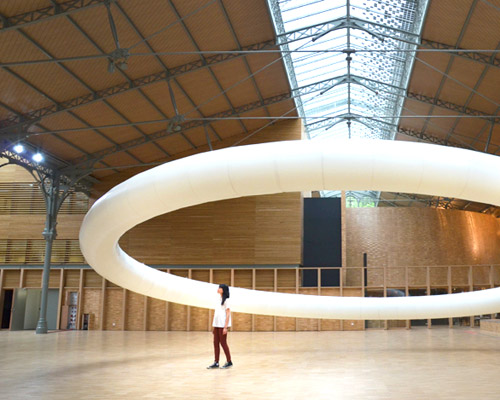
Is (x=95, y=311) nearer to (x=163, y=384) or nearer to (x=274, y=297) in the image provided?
(x=274, y=297)

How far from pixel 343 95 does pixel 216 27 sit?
1461cm

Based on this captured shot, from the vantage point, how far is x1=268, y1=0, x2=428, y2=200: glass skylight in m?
22.8

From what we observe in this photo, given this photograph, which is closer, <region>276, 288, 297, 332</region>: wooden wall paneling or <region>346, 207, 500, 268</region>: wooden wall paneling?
<region>276, 288, 297, 332</region>: wooden wall paneling

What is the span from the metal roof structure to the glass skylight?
3.3 inches

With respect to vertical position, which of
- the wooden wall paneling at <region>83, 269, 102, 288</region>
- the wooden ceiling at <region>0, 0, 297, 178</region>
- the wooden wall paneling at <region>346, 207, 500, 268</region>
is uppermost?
the wooden ceiling at <region>0, 0, 297, 178</region>

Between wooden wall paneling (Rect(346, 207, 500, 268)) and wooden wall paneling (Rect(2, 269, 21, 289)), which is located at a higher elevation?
wooden wall paneling (Rect(346, 207, 500, 268))

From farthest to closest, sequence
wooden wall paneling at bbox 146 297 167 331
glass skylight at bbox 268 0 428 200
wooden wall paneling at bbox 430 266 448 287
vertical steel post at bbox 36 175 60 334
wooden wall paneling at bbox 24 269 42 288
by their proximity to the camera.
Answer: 1. wooden wall paneling at bbox 430 266 448 287
2. wooden wall paneling at bbox 24 269 42 288
3. wooden wall paneling at bbox 146 297 167 331
4. vertical steel post at bbox 36 175 60 334
5. glass skylight at bbox 268 0 428 200

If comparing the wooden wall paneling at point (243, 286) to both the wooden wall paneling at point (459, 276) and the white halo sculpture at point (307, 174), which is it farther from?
the white halo sculpture at point (307, 174)

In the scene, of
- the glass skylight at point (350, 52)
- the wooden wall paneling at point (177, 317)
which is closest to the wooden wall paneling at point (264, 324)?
the wooden wall paneling at point (177, 317)

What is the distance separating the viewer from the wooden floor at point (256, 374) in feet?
27.3

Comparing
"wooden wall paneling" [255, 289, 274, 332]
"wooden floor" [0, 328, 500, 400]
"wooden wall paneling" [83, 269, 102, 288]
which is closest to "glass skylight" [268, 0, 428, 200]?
"wooden floor" [0, 328, 500, 400]

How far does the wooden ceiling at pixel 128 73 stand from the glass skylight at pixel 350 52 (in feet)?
4.12

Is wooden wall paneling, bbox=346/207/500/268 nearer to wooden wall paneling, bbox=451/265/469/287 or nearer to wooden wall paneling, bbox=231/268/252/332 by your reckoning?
wooden wall paneling, bbox=451/265/469/287

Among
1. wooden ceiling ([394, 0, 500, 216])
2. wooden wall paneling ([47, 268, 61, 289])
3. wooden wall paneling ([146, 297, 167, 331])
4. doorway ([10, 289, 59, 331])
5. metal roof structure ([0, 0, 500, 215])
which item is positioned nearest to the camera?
metal roof structure ([0, 0, 500, 215])
